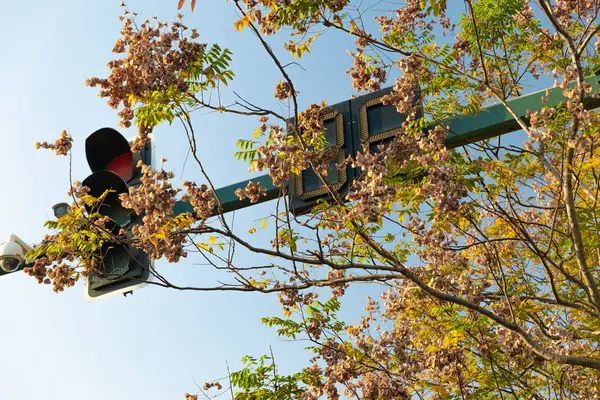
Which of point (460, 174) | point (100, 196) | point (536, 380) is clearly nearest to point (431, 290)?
point (460, 174)

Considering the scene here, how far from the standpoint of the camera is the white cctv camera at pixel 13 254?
657 centimetres

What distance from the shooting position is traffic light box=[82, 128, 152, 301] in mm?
5316

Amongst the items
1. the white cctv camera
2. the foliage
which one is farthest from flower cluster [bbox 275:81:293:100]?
the white cctv camera

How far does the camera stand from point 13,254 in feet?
21.6

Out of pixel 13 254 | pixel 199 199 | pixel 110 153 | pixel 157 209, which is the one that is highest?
pixel 110 153

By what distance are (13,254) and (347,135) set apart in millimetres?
3613

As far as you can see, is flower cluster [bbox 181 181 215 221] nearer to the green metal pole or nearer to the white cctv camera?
the green metal pole

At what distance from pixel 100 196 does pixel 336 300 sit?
3.15 meters

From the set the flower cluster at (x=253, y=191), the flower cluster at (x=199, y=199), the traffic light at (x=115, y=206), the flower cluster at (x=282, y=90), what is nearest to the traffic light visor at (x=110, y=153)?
the traffic light at (x=115, y=206)

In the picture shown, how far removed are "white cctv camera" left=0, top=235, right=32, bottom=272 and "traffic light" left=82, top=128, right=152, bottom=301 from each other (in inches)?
55.6

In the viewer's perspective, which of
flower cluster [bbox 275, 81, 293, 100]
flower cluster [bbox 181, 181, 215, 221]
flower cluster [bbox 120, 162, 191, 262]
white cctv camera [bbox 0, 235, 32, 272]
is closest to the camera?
flower cluster [bbox 120, 162, 191, 262]

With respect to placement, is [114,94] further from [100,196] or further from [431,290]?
[431,290]

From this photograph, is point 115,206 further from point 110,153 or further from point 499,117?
point 499,117

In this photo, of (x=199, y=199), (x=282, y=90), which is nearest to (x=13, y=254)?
(x=199, y=199)
